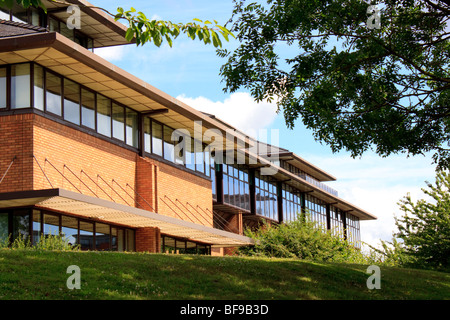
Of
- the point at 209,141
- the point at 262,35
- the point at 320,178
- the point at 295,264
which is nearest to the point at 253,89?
the point at 262,35

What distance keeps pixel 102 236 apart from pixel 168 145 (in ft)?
23.1

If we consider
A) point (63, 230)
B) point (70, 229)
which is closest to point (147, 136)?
point (70, 229)

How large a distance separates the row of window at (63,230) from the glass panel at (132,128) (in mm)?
3861

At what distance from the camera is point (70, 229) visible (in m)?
26.0

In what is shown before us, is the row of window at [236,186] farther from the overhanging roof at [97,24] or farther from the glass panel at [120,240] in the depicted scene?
the glass panel at [120,240]

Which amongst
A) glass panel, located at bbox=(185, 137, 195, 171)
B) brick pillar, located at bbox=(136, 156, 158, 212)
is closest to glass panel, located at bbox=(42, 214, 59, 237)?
brick pillar, located at bbox=(136, 156, 158, 212)

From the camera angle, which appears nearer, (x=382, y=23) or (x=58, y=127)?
(x=382, y=23)

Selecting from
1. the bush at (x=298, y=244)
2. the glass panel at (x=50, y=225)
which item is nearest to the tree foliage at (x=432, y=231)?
the bush at (x=298, y=244)

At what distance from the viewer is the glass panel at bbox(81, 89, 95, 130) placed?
26766 millimetres

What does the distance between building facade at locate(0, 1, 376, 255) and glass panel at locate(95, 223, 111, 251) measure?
0.04m

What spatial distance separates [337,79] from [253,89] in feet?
7.78

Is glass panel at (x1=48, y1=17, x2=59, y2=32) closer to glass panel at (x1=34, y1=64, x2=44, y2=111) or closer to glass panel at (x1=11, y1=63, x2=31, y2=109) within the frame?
glass panel at (x1=34, y1=64, x2=44, y2=111)
